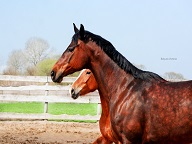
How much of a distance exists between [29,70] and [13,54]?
12.5ft

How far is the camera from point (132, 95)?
4828 mm

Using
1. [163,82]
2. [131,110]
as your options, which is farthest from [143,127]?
[163,82]

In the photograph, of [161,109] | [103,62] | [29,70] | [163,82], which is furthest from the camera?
[29,70]

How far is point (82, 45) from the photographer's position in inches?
201

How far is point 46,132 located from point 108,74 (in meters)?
6.62

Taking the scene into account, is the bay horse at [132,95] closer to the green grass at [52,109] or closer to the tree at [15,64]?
the green grass at [52,109]

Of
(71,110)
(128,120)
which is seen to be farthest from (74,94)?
(71,110)

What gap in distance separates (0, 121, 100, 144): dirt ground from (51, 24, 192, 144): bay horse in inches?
190

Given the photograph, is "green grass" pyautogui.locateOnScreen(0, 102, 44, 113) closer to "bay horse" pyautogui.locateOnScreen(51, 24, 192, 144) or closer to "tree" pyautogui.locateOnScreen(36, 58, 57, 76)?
"tree" pyautogui.locateOnScreen(36, 58, 57, 76)

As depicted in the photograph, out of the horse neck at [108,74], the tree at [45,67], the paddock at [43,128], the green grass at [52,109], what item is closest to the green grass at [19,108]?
the green grass at [52,109]

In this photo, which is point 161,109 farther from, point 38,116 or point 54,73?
point 38,116

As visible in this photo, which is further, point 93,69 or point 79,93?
point 79,93

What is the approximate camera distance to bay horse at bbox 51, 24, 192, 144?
4.49 m

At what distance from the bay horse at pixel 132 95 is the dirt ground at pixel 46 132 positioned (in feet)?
15.8
